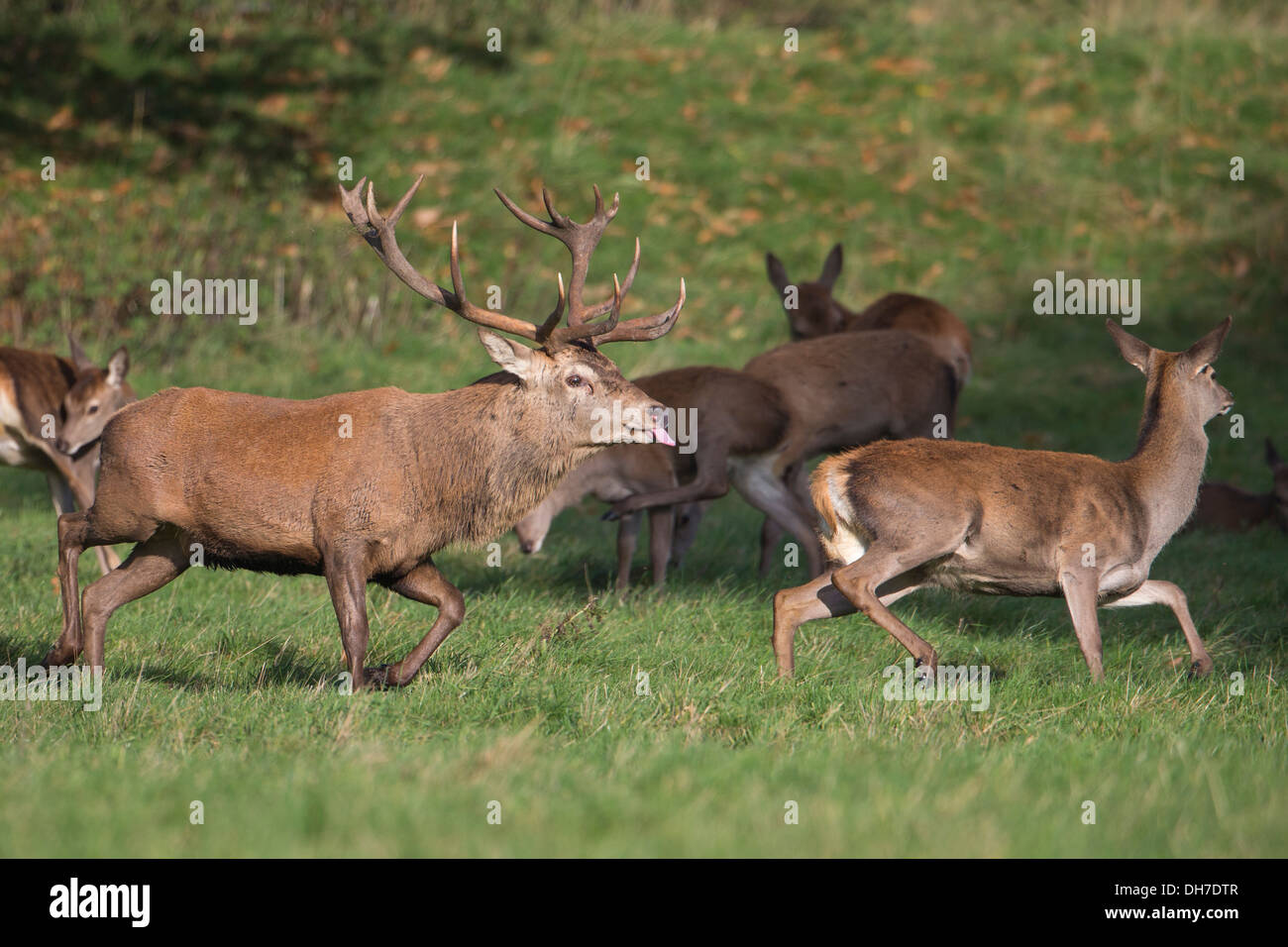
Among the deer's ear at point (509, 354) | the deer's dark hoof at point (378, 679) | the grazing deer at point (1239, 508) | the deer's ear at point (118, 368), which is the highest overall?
the deer's ear at point (509, 354)

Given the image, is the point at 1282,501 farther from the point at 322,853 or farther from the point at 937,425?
the point at 322,853

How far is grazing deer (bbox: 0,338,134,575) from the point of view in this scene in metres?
10.2

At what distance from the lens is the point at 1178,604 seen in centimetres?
750

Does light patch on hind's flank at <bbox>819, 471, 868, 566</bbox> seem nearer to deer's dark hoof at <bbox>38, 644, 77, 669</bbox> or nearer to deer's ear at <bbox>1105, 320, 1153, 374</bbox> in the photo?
deer's ear at <bbox>1105, 320, 1153, 374</bbox>

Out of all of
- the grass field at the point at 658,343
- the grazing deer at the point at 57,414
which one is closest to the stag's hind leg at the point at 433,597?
the grass field at the point at 658,343

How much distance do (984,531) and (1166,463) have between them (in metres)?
1.21

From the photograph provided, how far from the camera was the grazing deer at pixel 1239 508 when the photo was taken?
11.2m

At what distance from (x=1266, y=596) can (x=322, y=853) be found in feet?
21.9

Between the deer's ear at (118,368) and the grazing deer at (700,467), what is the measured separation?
3.08 m

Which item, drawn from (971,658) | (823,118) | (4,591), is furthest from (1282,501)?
(823,118)

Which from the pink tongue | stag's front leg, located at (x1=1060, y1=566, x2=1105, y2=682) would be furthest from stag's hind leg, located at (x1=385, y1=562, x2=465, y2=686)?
stag's front leg, located at (x1=1060, y1=566, x2=1105, y2=682)

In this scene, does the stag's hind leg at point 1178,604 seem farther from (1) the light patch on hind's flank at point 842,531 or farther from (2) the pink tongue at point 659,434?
(2) the pink tongue at point 659,434

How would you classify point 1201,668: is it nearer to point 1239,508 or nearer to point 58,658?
point 1239,508

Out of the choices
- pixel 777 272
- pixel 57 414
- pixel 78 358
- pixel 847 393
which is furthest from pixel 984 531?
pixel 78 358
